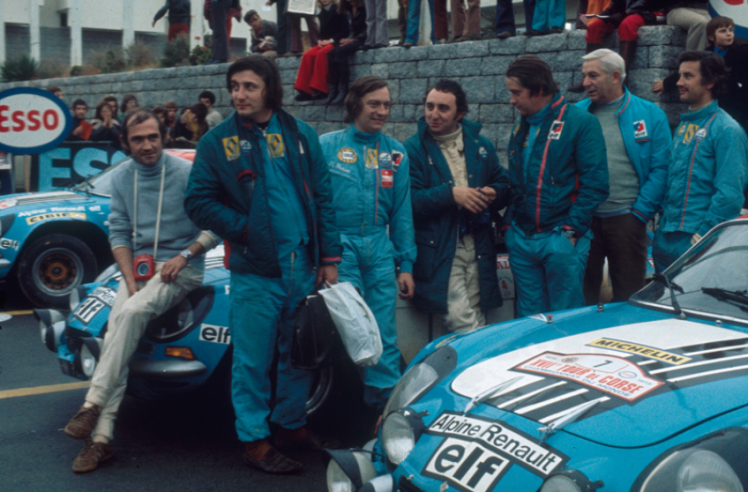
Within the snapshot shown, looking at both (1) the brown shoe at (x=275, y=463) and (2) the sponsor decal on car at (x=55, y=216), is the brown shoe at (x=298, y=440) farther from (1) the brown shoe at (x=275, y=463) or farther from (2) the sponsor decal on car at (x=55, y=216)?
(2) the sponsor decal on car at (x=55, y=216)

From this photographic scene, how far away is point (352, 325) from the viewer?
3770mm

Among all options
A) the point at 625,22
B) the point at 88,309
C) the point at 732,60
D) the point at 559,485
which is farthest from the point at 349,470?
the point at 625,22

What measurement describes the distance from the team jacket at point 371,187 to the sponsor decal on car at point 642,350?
5.46 ft

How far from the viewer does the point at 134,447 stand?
13.6 ft

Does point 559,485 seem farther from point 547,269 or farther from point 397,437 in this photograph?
point 547,269

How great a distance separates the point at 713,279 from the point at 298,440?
7.16 feet

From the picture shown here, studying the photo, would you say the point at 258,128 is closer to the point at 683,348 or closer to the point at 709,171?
the point at 683,348

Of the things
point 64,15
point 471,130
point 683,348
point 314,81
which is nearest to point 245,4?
point 64,15

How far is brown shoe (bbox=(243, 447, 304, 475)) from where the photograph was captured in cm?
379

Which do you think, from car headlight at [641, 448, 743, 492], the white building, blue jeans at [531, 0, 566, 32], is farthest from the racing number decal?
the white building

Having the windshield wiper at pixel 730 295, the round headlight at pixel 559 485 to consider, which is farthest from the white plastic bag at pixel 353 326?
the round headlight at pixel 559 485

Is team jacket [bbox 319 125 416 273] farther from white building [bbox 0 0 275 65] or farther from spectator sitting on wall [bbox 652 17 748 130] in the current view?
white building [bbox 0 0 275 65]

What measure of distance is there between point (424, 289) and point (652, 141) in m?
1.69

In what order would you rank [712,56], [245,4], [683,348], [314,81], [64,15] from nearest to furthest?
[683,348] < [712,56] < [314,81] < [245,4] < [64,15]
